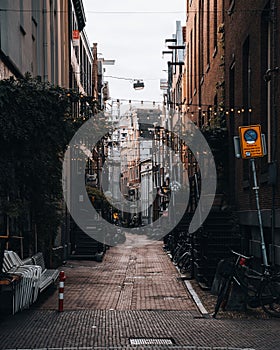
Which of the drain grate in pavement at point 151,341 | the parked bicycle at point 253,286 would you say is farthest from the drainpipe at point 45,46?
the drain grate in pavement at point 151,341

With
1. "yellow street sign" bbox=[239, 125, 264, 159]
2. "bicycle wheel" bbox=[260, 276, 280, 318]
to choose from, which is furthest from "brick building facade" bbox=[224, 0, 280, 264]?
"bicycle wheel" bbox=[260, 276, 280, 318]

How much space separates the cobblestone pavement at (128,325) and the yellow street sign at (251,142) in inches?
132

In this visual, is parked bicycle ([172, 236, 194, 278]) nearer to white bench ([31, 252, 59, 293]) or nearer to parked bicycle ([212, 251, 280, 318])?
white bench ([31, 252, 59, 293])

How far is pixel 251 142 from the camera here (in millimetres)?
14398

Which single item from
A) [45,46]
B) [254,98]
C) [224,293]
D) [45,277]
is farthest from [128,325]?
[45,46]

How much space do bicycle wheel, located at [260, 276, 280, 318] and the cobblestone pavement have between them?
42 centimetres

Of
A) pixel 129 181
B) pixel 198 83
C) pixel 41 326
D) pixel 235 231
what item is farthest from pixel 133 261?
pixel 129 181

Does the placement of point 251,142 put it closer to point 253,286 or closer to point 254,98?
point 253,286

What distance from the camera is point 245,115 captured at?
63.6ft

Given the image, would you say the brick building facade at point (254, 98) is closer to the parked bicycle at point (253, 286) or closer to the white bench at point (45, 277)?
the parked bicycle at point (253, 286)

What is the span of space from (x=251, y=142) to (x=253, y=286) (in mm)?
3045

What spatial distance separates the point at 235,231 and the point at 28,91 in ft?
24.8

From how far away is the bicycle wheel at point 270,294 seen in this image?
12.6 meters

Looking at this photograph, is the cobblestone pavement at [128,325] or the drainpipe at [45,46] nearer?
the cobblestone pavement at [128,325]
